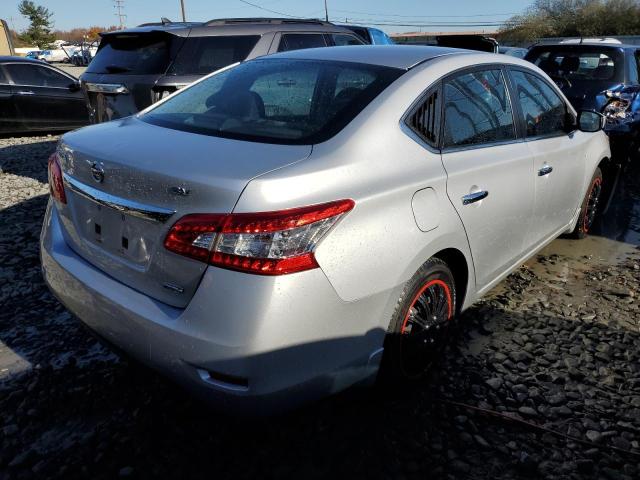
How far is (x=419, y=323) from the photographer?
8.15ft

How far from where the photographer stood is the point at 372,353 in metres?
2.12

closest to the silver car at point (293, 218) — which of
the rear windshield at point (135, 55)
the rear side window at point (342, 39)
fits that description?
the rear windshield at point (135, 55)

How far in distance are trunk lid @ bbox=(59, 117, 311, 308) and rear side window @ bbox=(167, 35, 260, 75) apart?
3024 millimetres

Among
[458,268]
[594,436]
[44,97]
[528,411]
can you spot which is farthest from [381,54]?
[44,97]

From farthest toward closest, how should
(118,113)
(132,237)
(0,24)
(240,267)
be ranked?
(0,24)
(118,113)
(132,237)
(240,267)

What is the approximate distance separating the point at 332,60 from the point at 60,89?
8733mm

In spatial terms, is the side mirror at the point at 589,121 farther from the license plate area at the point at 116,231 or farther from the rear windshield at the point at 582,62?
the rear windshield at the point at 582,62

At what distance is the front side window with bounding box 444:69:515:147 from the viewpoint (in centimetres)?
262

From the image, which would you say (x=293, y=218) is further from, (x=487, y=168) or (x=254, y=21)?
(x=254, y=21)

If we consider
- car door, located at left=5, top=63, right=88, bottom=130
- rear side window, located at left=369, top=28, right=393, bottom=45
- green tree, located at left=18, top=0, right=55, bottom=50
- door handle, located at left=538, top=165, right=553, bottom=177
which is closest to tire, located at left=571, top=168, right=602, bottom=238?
door handle, located at left=538, top=165, right=553, bottom=177

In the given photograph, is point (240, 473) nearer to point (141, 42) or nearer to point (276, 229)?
point (276, 229)

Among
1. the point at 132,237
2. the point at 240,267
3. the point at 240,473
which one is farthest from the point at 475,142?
the point at 240,473

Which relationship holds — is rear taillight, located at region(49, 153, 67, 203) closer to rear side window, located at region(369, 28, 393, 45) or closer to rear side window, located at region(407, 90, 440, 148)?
rear side window, located at region(407, 90, 440, 148)

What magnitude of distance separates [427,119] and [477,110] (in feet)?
1.72
